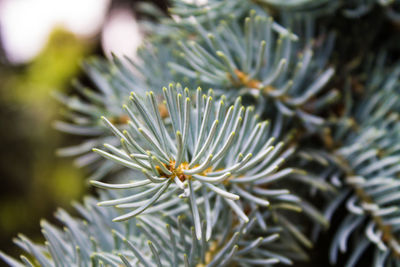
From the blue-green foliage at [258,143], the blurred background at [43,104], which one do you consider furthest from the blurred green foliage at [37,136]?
the blue-green foliage at [258,143]

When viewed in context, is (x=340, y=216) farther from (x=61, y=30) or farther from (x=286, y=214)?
(x=61, y=30)

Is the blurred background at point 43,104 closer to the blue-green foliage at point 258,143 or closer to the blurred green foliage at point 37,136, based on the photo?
the blurred green foliage at point 37,136

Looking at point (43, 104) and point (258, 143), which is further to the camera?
point (43, 104)

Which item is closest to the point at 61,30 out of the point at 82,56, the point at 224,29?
the point at 82,56

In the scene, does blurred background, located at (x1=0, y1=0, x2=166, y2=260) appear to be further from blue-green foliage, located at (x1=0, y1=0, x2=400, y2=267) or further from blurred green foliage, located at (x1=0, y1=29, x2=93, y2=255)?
blue-green foliage, located at (x1=0, y1=0, x2=400, y2=267)

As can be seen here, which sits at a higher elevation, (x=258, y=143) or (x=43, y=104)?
(x=43, y=104)

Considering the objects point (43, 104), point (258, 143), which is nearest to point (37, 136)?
point (43, 104)

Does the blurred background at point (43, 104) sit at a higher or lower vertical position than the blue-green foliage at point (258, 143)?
higher

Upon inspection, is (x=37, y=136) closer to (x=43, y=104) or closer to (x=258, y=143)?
(x=43, y=104)

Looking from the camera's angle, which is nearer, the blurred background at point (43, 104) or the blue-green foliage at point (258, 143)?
the blue-green foliage at point (258, 143)
